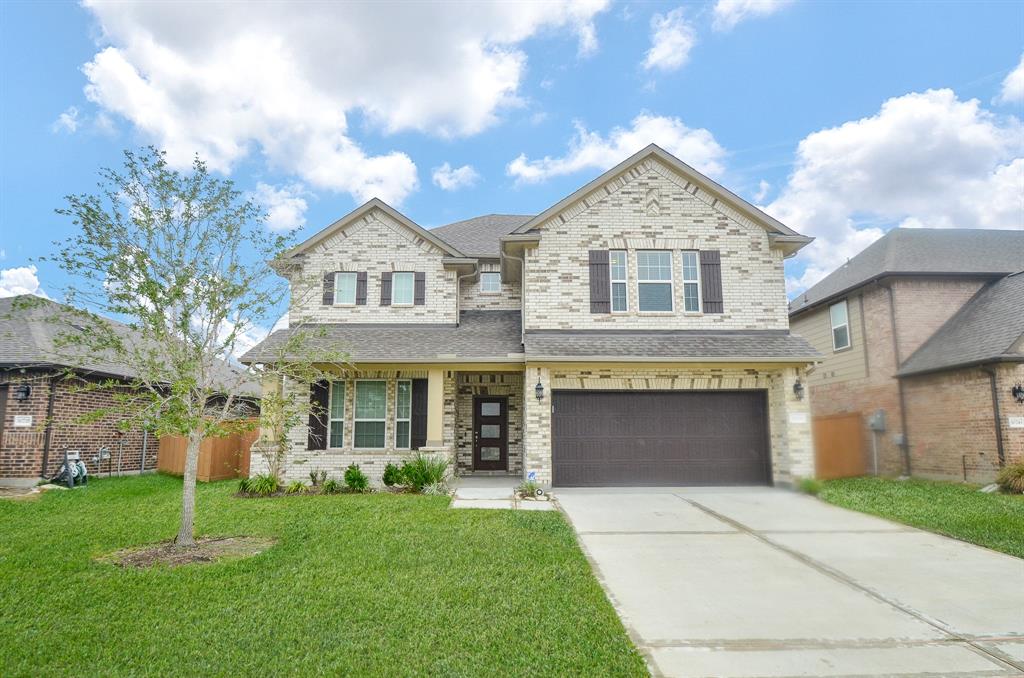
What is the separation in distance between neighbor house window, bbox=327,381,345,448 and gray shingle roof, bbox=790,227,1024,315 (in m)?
13.9

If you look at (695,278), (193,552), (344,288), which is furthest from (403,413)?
(695,278)

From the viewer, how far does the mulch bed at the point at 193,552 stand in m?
5.98

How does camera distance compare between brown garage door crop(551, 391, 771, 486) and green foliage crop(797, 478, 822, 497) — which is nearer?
green foliage crop(797, 478, 822, 497)

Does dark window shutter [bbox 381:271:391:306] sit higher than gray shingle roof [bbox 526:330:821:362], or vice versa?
dark window shutter [bbox 381:271:391:306]

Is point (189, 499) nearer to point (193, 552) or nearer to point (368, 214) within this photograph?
point (193, 552)

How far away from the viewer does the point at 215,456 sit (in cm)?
1388

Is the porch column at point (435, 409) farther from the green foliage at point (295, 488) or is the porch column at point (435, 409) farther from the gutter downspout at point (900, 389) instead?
the gutter downspout at point (900, 389)

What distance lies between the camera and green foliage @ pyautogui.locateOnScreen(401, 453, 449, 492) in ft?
35.2

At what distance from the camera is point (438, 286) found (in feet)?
43.6

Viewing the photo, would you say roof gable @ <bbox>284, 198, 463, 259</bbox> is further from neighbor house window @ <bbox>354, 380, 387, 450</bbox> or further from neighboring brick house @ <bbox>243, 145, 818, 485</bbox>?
neighbor house window @ <bbox>354, 380, 387, 450</bbox>

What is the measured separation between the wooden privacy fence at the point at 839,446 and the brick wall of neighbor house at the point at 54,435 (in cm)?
1573

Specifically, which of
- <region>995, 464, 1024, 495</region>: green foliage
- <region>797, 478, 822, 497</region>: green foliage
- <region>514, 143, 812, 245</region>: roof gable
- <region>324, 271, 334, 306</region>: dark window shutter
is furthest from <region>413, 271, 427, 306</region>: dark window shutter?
<region>995, 464, 1024, 495</region>: green foliage

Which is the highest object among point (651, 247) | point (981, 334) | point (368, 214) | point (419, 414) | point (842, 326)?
point (368, 214)

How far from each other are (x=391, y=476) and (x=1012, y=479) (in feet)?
40.7
